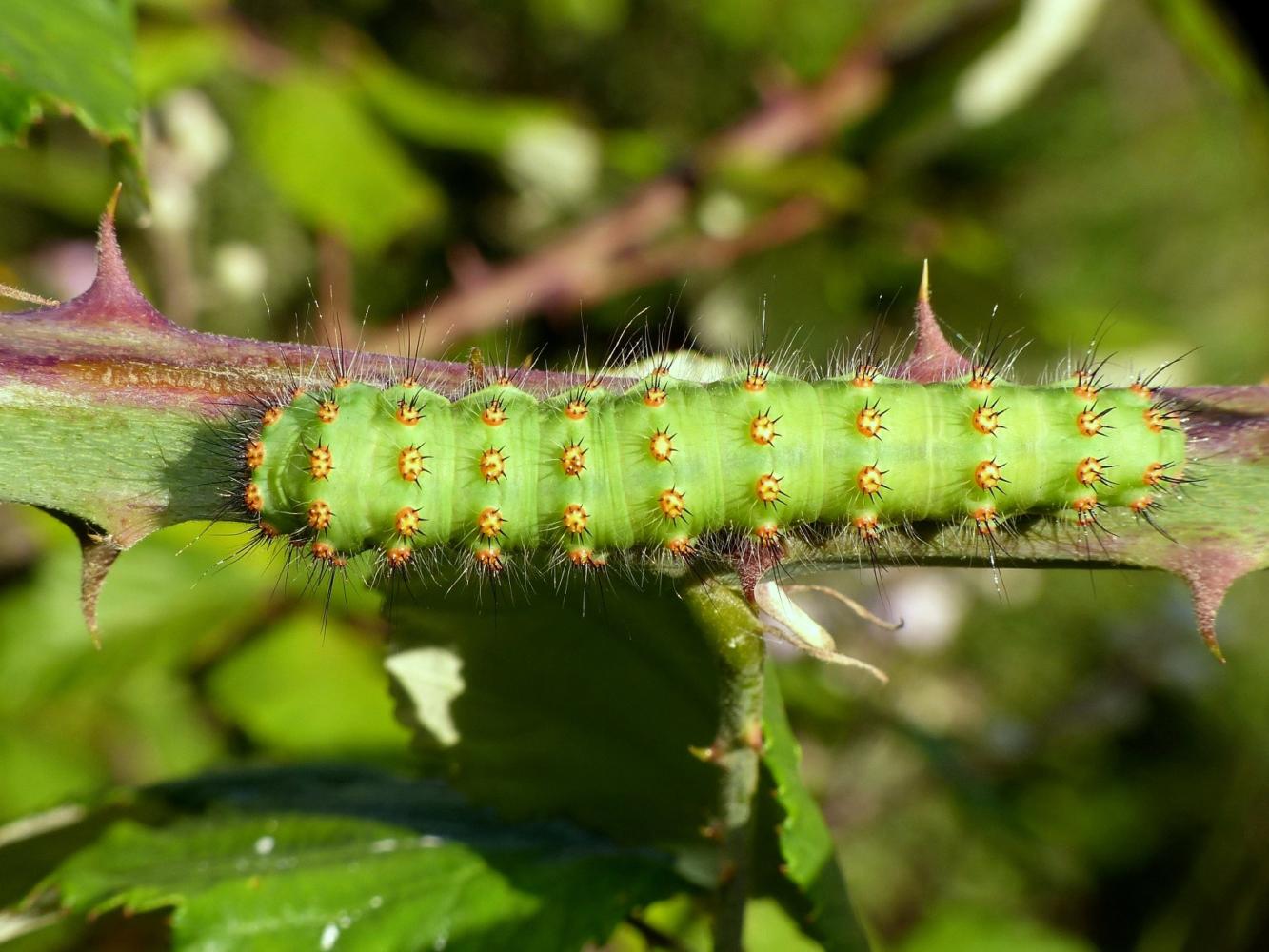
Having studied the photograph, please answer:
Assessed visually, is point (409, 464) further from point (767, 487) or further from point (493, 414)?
point (767, 487)

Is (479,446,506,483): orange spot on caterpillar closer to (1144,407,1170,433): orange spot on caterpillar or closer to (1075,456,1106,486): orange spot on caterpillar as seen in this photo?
(1075,456,1106,486): orange spot on caterpillar

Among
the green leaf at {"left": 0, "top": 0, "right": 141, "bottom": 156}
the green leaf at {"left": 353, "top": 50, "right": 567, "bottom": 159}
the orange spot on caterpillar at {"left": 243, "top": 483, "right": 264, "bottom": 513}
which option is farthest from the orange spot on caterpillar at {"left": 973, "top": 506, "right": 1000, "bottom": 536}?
the green leaf at {"left": 353, "top": 50, "right": 567, "bottom": 159}

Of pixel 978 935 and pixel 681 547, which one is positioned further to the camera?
pixel 978 935

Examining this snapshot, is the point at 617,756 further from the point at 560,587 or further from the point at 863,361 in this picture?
the point at 863,361

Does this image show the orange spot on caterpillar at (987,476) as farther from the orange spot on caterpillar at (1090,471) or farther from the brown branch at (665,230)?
the brown branch at (665,230)

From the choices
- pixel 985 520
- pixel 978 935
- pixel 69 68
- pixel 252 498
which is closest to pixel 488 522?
pixel 252 498

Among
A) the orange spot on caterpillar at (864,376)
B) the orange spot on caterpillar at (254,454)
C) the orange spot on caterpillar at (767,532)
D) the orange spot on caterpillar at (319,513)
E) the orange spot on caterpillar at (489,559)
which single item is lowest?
the orange spot on caterpillar at (489,559)

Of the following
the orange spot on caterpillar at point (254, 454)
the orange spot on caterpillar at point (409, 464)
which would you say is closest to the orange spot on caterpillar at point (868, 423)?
the orange spot on caterpillar at point (409, 464)
